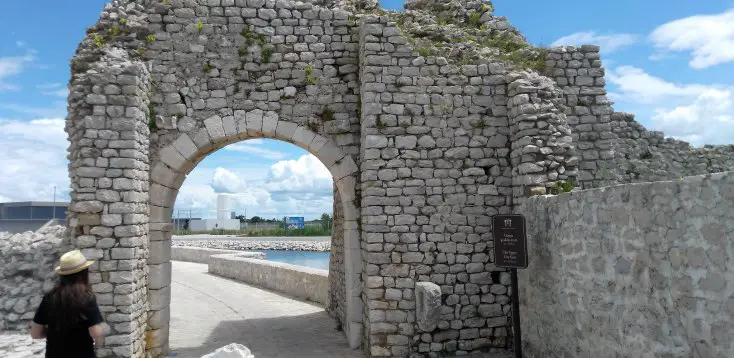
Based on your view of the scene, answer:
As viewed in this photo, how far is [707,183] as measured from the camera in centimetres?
371

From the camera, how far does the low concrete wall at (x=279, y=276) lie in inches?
489

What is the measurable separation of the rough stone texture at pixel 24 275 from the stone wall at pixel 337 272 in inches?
179

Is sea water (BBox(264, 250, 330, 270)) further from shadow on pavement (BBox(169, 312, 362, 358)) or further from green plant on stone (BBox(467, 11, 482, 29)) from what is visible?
green plant on stone (BBox(467, 11, 482, 29))

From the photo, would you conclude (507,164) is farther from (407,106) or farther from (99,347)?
(99,347)

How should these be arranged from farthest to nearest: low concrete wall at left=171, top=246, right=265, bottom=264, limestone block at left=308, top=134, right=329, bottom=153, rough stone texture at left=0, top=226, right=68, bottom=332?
1. low concrete wall at left=171, top=246, right=265, bottom=264
2. limestone block at left=308, top=134, right=329, bottom=153
3. rough stone texture at left=0, top=226, right=68, bottom=332

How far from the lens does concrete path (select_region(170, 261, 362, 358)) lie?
8.19 meters

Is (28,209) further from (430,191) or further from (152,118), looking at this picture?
(430,191)

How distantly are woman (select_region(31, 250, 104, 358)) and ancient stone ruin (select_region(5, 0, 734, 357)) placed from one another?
129 inches

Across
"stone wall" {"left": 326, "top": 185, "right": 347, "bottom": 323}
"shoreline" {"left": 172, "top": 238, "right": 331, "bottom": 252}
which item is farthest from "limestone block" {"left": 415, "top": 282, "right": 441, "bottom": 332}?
"shoreline" {"left": 172, "top": 238, "right": 331, "bottom": 252}

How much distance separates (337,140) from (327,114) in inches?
17.0

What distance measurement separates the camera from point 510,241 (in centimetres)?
612

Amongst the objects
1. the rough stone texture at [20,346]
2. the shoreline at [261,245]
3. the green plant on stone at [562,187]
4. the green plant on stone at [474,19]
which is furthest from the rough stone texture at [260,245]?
the green plant on stone at [562,187]

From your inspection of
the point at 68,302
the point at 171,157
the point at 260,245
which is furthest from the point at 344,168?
the point at 260,245

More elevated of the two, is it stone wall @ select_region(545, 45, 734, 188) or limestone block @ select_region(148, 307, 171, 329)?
stone wall @ select_region(545, 45, 734, 188)
